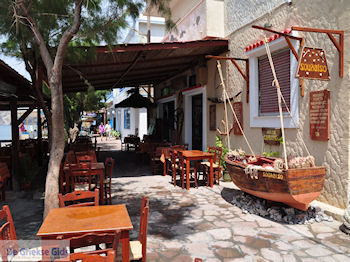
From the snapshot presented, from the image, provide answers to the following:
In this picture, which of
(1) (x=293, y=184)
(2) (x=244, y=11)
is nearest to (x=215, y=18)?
(2) (x=244, y=11)

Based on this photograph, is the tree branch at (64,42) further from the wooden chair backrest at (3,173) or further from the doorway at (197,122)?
the doorway at (197,122)

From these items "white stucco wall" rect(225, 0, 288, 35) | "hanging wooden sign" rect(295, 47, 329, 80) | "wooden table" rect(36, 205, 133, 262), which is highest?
"white stucco wall" rect(225, 0, 288, 35)

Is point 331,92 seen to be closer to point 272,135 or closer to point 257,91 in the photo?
point 272,135

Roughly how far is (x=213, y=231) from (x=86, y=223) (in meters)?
2.29

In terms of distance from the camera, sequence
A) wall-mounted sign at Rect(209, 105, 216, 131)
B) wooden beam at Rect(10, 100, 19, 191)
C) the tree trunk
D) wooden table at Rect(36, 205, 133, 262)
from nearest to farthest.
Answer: wooden table at Rect(36, 205, 133, 262)
the tree trunk
wooden beam at Rect(10, 100, 19, 191)
wall-mounted sign at Rect(209, 105, 216, 131)

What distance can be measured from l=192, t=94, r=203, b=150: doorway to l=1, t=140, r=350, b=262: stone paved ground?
14.3ft

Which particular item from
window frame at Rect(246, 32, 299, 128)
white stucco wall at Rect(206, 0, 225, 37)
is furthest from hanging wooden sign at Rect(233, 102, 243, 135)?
white stucco wall at Rect(206, 0, 225, 37)

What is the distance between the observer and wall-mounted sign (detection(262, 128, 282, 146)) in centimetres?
643

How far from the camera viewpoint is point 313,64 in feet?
15.5

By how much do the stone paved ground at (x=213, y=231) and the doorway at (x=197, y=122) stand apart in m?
4.37

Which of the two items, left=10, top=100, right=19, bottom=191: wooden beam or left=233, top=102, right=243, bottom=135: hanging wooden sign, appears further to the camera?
Answer: left=233, top=102, right=243, bottom=135: hanging wooden sign

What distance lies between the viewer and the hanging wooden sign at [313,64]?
454cm

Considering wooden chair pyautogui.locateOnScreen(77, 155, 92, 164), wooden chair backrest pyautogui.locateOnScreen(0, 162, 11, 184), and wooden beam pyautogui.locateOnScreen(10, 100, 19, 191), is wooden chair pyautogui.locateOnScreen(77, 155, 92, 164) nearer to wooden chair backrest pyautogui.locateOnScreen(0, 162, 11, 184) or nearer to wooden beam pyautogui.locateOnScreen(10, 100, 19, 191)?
wooden chair backrest pyautogui.locateOnScreen(0, 162, 11, 184)

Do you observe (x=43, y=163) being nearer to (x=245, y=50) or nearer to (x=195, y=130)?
(x=195, y=130)
